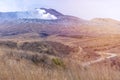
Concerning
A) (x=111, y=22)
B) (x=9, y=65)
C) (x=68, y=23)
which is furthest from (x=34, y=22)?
(x=9, y=65)

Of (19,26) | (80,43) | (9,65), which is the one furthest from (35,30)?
(9,65)

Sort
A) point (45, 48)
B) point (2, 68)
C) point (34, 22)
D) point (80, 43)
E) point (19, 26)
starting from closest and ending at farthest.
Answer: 1. point (2, 68)
2. point (45, 48)
3. point (80, 43)
4. point (19, 26)
5. point (34, 22)

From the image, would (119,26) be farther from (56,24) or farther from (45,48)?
(45,48)

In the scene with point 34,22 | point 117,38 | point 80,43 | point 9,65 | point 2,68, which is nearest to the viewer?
point 2,68

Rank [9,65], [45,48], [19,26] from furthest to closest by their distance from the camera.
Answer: [19,26], [45,48], [9,65]

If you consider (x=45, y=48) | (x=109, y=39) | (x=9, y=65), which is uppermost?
(x=9, y=65)

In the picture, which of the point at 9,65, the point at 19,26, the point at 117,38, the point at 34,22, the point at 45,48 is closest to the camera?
the point at 9,65

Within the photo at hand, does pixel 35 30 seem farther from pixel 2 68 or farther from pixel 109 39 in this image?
pixel 2 68

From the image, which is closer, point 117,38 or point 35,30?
point 117,38

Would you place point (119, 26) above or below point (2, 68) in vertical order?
below
